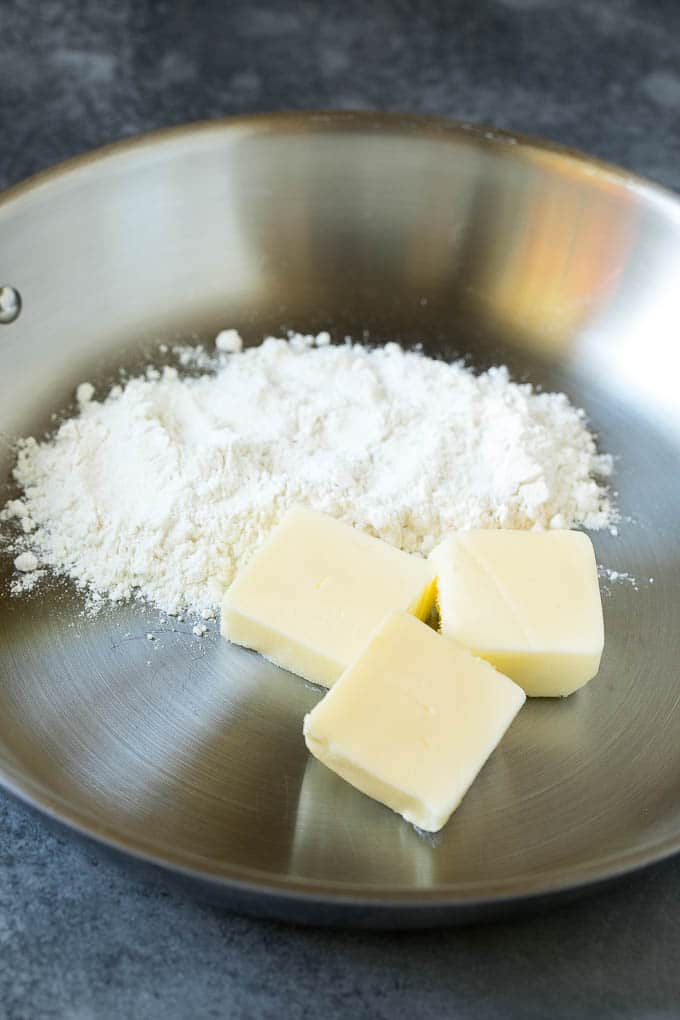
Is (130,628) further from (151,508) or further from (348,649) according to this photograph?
(348,649)

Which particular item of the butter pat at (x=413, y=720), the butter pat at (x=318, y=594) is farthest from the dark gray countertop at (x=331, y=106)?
the butter pat at (x=318, y=594)

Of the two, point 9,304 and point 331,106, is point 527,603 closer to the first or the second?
point 9,304

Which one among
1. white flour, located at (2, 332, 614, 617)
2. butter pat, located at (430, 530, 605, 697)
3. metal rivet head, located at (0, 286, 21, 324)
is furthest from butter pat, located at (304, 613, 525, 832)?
metal rivet head, located at (0, 286, 21, 324)

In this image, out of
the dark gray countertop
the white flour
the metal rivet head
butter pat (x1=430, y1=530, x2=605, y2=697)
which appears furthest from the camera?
the metal rivet head

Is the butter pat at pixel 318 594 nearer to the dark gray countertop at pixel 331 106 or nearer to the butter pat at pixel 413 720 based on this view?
the butter pat at pixel 413 720

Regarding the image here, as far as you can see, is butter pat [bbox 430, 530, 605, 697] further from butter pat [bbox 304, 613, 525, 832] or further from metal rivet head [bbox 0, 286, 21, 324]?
metal rivet head [bbox 0, 286, 21, 324]
